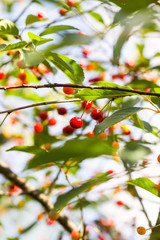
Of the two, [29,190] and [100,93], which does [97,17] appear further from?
[29,190]

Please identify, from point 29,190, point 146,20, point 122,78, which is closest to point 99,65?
point 122,78

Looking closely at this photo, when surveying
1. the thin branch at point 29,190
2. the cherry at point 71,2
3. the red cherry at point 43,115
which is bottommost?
the thin branch at point 29,190

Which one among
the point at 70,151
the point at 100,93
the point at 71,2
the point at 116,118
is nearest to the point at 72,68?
the point at 100,93

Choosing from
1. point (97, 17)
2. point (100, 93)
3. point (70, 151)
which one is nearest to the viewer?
point (70, 151)

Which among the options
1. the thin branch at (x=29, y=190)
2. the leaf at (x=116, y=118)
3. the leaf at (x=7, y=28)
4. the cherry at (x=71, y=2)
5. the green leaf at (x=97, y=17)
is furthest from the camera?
the green leaf at (x=97, y=17)

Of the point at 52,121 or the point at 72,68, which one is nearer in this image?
the point at 72,68

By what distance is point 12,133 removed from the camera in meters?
2.79

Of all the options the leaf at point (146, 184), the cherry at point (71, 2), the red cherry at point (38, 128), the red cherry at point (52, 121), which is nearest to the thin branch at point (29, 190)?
the red cherry at point (38, 128)

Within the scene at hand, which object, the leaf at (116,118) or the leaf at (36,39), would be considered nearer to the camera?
the leaf at (116,118)

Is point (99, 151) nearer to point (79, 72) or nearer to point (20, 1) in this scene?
point (79, 72)

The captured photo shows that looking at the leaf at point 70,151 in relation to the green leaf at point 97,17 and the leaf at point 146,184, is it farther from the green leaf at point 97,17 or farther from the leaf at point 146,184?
the green leaf at point 97,17

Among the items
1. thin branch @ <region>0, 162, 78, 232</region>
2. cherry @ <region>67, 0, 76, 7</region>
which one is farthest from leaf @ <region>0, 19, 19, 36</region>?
thin branch @ <region>0, 162, 78, 232</region>

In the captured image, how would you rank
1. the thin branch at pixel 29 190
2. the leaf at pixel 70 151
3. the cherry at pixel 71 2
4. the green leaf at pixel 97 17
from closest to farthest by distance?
the leaf at pixel 70 151
the cherry at pixel 71 2
the thin branch at pixel 29 190
the green leaf at pixel 97 17

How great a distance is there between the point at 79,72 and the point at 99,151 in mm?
727
